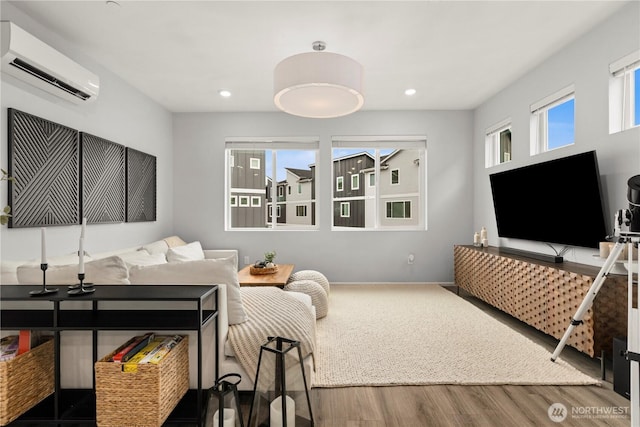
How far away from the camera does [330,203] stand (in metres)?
5.46

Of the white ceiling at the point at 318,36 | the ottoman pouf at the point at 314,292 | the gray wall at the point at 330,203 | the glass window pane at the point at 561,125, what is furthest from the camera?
the gray wall at the point at 330,203

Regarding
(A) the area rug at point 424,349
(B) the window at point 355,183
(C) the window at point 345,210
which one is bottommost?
(A) the area rug at point 424,349

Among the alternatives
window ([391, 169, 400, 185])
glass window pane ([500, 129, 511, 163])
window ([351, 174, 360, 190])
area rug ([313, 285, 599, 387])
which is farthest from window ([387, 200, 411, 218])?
area rug ([313, 285, 599, 387])

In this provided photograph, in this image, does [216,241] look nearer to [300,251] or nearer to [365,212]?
[300,251]

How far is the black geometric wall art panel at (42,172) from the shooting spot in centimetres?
258

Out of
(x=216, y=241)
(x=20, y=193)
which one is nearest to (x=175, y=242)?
(x=216, y=241)

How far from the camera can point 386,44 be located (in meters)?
3.25

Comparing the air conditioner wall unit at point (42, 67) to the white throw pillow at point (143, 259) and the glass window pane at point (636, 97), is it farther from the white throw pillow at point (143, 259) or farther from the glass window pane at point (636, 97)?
the glass window pane at point (636, 97)

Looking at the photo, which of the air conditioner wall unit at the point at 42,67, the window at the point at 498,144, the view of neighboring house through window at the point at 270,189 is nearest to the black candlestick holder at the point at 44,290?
the air conditioner wall unit at the point at 42,67

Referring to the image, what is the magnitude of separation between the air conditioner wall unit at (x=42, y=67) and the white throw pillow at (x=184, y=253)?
5.72 feet

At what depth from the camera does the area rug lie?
238 cm

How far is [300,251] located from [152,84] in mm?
2985

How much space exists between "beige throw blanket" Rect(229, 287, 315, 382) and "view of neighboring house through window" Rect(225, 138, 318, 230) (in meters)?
3.24

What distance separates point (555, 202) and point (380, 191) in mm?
2636
